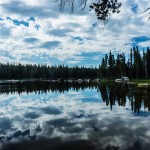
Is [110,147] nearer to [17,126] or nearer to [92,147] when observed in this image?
[92,147]

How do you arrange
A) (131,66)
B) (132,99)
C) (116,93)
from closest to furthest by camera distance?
1. (132,99)
2. (116,93)
3. (131,66)

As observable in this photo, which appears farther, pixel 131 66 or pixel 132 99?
pixel 131 66

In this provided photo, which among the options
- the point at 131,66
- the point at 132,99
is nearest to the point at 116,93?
→ the point at 132,99

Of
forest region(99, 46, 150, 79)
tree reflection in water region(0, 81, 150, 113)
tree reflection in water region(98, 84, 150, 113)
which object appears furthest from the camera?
forest region(99, 46, 150, 79)

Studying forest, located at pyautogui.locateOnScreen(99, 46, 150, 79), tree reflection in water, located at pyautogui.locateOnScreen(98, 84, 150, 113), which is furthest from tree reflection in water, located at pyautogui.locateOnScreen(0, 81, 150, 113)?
forest, located at pyautogui.locateOnScreen(99, 46, 150, 79)

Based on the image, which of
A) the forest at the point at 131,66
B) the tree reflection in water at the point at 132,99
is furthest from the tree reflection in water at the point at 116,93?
the forest at the point at 131,66

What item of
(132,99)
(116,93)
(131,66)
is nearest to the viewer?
(132,99)

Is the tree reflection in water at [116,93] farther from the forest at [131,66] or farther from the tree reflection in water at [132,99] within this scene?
the forest at [131,66]

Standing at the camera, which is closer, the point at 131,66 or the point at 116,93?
the point at 116,93

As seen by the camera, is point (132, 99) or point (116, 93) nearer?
point (132, 99)

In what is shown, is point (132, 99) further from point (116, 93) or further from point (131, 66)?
point (131, 66)

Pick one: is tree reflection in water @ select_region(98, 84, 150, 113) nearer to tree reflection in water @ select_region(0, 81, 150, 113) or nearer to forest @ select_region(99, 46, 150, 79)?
tree reflection in water @ select_region(0, 81, 150, 113)

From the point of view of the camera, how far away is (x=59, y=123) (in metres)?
20.4

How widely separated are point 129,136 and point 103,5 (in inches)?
335
